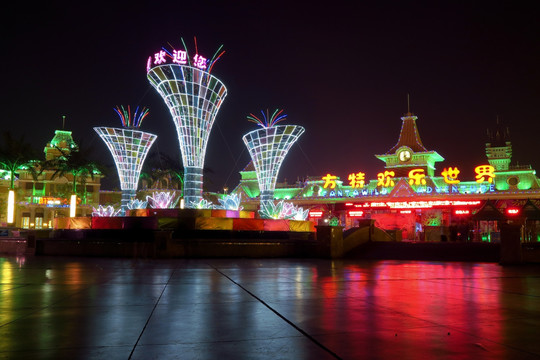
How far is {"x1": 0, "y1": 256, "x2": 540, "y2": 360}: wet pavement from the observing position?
15.0 feet

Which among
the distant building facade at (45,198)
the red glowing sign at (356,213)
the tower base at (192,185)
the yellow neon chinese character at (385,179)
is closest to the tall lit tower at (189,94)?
the tower base at (192,185)

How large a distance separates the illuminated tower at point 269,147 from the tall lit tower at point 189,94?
232 inches

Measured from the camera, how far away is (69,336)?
17.0 ft

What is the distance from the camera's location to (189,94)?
26.4m

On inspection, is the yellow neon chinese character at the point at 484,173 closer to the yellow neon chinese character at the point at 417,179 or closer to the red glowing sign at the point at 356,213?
the yellow neon chinese character at the point at 417,179

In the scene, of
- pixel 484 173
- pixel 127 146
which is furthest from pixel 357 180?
pixel 127 146

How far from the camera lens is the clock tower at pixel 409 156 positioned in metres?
52.7

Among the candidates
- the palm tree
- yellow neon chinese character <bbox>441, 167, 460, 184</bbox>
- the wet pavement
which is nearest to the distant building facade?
the palm tree

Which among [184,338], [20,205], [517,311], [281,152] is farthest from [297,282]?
[20,205]

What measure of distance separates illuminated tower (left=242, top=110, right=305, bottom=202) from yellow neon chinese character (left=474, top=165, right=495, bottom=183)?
21.3 meters

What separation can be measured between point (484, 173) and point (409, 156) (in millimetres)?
9982

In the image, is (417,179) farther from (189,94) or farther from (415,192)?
(189,94)

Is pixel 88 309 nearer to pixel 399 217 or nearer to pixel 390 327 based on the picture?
pixel 390 327

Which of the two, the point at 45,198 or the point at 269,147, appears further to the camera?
the point at 45,198
